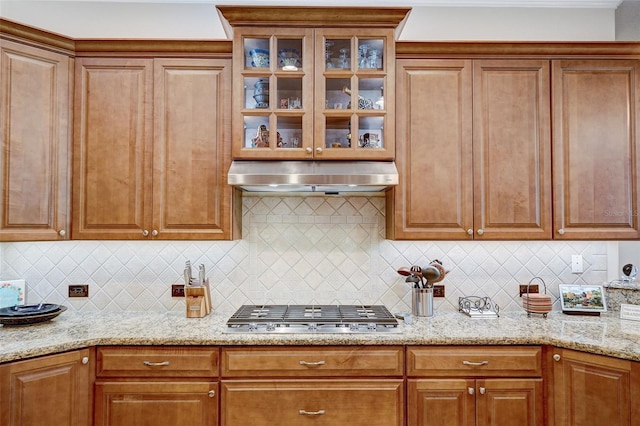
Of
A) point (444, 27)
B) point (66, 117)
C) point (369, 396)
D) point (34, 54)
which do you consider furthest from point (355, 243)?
point (34, 54)

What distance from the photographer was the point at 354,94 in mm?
2100

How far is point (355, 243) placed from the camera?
249 centimetres

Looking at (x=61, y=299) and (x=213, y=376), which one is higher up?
(x=61, y=299)

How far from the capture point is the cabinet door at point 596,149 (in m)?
2.14

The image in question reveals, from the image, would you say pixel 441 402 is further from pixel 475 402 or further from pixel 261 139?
pixel 261 139

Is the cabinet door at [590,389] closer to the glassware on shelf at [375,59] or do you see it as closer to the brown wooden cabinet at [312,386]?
the brown wooden cabinet at [312,386]

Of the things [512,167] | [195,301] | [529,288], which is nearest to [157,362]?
[195,301]

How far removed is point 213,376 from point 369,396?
78 cm

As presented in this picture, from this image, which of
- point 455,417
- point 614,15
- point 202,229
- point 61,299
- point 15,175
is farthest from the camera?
point 614,15

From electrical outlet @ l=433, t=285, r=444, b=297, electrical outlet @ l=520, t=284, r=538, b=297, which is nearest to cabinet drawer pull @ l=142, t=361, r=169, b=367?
electrical outlet @ l=433, t=285, r=444, b=297

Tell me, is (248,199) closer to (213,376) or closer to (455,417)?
(213,376)

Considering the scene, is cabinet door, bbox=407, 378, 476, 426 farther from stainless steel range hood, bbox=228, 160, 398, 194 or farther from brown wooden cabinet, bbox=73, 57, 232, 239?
brown wooden cabinet, bbox=73, 57, 232, 239

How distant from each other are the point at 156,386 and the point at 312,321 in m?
0.83

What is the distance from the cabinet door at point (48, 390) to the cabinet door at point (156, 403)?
0.08 meters
